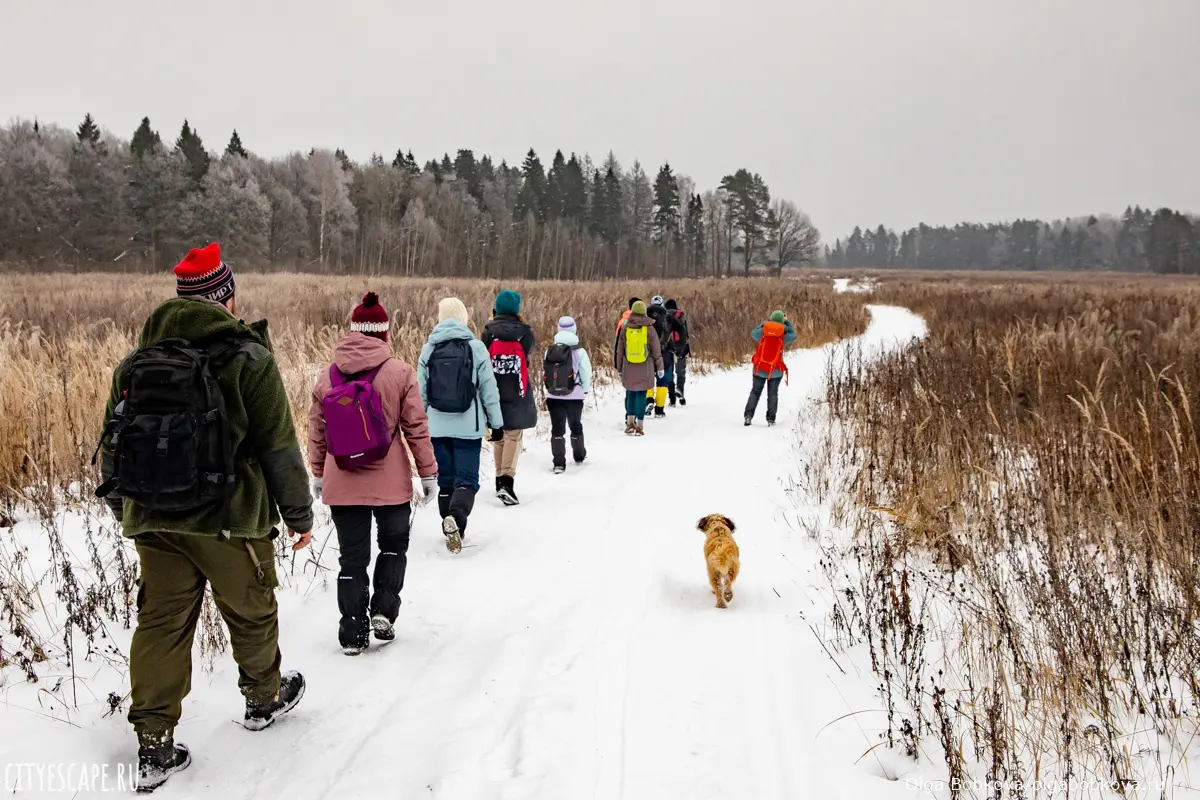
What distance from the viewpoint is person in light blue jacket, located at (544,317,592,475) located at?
7.56m

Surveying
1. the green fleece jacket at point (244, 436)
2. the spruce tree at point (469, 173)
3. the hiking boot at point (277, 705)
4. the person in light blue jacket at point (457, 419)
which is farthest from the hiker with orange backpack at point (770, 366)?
the spruce tree at point (469, 173)

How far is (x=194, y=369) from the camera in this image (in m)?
2.43

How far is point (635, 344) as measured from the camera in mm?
9547

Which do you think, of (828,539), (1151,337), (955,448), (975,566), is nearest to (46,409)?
(828,539)

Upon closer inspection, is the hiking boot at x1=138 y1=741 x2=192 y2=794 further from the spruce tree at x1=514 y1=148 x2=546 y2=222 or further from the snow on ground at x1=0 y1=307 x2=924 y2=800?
the spruce tree at x1=514 y1=148 x2=546 y2=222

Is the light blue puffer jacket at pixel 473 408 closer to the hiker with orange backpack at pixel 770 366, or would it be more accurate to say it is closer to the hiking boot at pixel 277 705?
the hiking boot at pixel 277 705

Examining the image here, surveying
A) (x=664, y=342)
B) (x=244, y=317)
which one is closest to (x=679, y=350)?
(x=664, y=342)

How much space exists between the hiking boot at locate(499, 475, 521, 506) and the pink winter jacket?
2529 mm

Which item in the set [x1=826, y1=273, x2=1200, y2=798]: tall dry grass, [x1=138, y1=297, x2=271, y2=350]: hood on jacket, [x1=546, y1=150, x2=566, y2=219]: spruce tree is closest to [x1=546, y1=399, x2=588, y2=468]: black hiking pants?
[x1=826, y1=273, x2=1200, y2=798]: tall dry grass

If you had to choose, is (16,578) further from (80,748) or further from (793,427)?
(793,427)

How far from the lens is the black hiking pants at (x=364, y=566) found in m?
3.73

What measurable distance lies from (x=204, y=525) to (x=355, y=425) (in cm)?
117

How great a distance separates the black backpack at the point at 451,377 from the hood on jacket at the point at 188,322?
2.53 meters

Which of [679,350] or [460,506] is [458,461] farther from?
[679,350]
